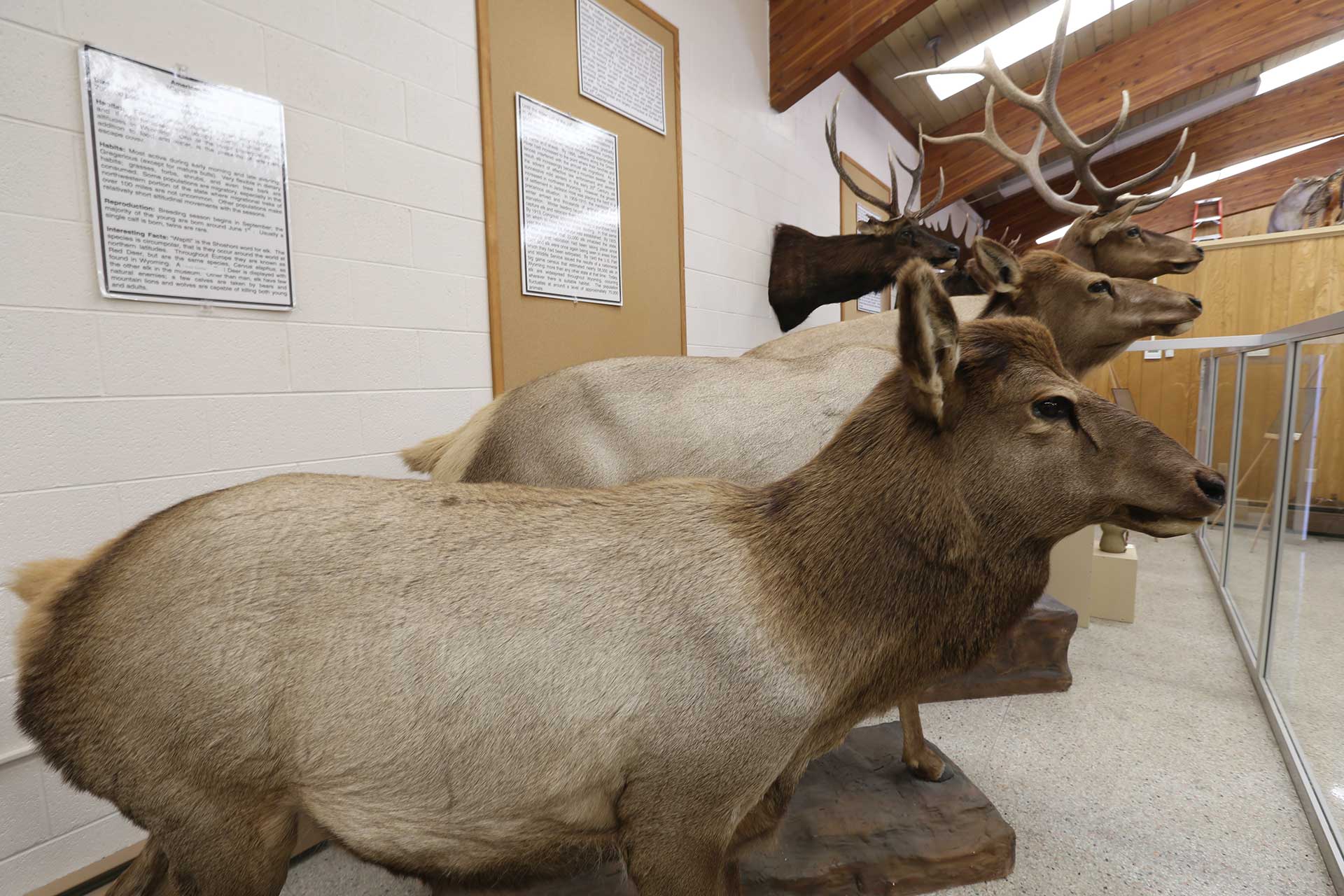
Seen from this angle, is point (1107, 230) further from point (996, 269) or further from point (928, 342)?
point (928, 342)

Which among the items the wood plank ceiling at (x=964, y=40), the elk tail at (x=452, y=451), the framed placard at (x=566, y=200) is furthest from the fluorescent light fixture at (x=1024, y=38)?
the elk tail at (x=452, y=451)

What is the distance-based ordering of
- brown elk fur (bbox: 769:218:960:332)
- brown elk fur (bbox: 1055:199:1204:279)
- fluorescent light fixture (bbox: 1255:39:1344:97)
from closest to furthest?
brown elk fur (bbox: 1055:199:1204:279), brown elk fur (bbox: 769:218:960:332), fluorescent light fixture (bbox: 1255:39:1344:97)

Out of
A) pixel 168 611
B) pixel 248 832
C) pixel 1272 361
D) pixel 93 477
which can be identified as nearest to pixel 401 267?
pixel 93 477

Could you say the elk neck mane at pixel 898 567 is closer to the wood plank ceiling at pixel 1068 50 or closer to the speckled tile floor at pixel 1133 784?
the speckled tile floor at pixel 1133 784

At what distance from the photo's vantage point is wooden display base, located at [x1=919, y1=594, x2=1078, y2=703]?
3.01 m

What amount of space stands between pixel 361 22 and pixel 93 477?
179 centimetres

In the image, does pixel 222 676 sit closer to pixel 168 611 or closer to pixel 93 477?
pixel 168 611

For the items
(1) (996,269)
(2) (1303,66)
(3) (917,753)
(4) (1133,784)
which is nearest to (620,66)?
(1) (996,269)

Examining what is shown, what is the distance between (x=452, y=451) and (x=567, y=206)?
5.53 feet

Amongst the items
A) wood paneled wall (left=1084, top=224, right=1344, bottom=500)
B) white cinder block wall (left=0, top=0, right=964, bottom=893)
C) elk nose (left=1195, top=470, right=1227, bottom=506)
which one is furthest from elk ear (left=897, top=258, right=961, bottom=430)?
wood paneled wall (left=1084, top=224, right=1344, bottom=500)

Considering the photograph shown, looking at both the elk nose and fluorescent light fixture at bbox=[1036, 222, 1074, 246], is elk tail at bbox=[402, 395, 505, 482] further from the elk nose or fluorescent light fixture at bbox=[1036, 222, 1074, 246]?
fluorescent light fixture at bbox=[1036, 222, 1074, 246]

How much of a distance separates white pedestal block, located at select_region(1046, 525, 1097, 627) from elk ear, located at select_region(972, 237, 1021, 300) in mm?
1930

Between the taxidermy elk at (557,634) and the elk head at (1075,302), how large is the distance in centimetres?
142

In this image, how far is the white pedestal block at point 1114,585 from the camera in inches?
150
